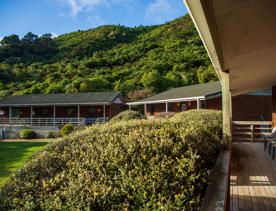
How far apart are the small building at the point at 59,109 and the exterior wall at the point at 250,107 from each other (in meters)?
11.8

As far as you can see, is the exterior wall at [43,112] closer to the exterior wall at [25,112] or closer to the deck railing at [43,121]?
the exterior wall at [25,112]

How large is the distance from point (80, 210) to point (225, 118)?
3818mm

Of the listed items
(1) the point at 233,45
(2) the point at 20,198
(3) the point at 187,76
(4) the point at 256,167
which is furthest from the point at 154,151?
(3) the point at 187,76

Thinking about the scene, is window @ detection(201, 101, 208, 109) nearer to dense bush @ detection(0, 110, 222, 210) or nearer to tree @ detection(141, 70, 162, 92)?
dense bush @ detection(0, 110, 222, 210)

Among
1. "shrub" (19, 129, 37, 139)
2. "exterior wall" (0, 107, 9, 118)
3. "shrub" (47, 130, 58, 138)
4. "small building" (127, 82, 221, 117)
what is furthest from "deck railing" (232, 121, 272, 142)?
"exterior wall" (0, 107, 9, 118)

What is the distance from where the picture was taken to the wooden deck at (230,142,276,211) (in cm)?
500

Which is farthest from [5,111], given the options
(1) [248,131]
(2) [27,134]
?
(1) [248,131]

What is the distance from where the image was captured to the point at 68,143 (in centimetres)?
291

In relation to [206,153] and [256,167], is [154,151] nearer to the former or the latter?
[206,153]

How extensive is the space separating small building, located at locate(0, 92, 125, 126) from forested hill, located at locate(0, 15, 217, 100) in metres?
11.1

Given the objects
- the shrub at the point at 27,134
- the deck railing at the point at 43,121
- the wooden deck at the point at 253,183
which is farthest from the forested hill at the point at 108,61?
the wooden deck at the point at 253,183

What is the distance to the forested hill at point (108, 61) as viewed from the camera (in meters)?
45.4

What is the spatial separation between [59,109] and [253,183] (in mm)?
27049

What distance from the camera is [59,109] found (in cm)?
3155
